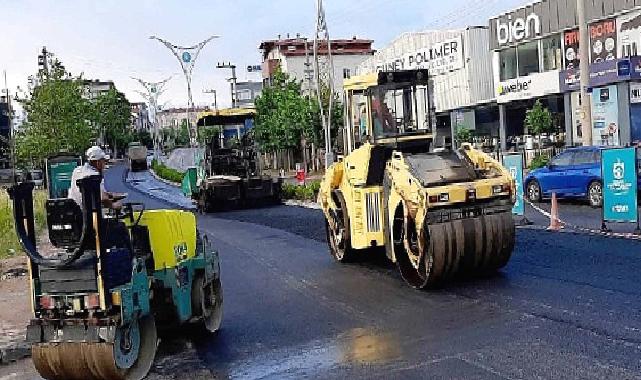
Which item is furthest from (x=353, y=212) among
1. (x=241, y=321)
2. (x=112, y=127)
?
(x=112, y=127)

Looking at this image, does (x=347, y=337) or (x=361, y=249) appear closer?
(x=347, y=337)

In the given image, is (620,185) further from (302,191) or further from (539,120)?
(539,120)

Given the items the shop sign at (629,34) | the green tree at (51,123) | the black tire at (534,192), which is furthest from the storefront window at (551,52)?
the green tree at (51,123)

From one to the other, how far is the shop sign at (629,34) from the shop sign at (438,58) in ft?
44.6

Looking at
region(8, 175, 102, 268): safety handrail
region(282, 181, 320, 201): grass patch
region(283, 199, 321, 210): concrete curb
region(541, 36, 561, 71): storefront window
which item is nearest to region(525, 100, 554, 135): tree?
region(541, 36, 561, 71): storefront window

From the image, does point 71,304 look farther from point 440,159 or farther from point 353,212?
point 353,212

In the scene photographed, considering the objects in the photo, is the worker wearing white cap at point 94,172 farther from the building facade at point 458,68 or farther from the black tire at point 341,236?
the building facade at point 458,68

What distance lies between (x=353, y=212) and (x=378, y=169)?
99 cm

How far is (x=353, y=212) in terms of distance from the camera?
13.1 m

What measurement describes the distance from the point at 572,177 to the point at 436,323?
12.9 metres

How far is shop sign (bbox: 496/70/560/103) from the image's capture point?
37.1m

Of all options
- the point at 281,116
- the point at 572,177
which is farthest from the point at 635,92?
the point at 281,116

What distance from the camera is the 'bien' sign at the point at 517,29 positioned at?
124 ft

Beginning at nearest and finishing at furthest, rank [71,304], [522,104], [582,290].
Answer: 1. [71,304]
2. [582,290]
3. [522,104]
